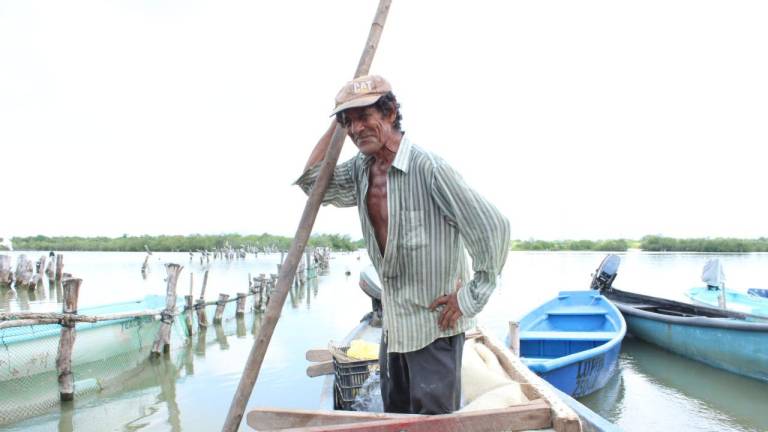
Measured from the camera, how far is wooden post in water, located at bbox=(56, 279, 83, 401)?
19.8 ft

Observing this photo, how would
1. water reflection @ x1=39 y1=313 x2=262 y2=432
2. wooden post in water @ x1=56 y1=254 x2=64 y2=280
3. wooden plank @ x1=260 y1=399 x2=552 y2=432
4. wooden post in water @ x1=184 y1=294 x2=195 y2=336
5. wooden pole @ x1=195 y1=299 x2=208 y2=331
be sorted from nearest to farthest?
wooden plank @ x1=260 y1=399 x2=552 y2=432, water reflection @ x1=39 y1=313 x2=262 y2=432, wooden post in water @ x1=184 y1=294 x2=195 y2=336, wooden pole @ x1=195 y1=299 x2=208 y2=331, wooden post in water @ x1=56 y1=254 x2=64 y2=280

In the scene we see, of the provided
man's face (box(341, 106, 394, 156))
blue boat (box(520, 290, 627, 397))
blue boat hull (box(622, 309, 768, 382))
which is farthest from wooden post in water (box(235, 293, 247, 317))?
man's face (box(341, 106, 394, 156))

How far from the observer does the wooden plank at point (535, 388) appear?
158 cm

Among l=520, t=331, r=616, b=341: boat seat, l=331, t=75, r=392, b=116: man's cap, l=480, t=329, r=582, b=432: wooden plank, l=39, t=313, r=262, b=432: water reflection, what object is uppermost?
l=331, t=75, r=392, b=116: man's cap

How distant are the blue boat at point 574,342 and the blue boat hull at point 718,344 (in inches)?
46.6

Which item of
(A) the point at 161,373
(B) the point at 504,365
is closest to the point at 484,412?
(B) the point at 504,365

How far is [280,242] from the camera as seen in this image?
68.4 meters

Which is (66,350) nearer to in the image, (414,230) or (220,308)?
(220,308)

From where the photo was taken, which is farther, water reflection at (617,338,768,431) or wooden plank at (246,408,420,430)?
water reflection at (617,338,768,431)

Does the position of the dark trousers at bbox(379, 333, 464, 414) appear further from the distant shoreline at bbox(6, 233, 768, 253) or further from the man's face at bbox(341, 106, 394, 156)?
the distant shoreline at bbox(6, 233, 768, 253)

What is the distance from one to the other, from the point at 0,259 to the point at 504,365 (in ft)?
79.8

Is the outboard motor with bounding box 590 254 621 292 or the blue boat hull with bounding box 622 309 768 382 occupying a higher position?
the outboard motor with bounding box 590 254 621 292

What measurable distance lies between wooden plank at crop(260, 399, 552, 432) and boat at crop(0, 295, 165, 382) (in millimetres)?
6848

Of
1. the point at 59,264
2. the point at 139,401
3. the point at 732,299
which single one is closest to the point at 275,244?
the point at 59,264
